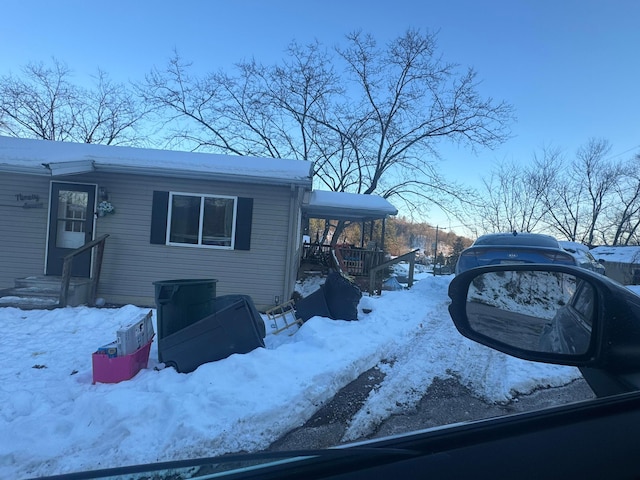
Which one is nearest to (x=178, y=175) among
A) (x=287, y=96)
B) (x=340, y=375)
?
(x=340, y=375)

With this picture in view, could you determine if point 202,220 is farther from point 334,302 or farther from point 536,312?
point 536,312

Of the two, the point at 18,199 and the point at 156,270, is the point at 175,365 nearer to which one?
the point at 156,270

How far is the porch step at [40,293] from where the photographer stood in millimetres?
7301

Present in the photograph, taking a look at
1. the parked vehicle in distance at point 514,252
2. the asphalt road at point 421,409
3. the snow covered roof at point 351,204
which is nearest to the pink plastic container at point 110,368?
the asphalt road at point 421,409

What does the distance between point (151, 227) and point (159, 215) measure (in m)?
0.32

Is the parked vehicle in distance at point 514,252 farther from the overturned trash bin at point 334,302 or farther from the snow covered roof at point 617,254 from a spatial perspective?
the snow covered roof at point 617,254

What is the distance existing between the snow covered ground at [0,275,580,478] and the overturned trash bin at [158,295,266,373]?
20 centimetres

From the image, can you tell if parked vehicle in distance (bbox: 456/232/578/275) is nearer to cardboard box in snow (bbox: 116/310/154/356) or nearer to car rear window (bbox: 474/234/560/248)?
car rear window (bbox: 474/234/560/248)

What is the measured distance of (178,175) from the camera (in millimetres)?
8258

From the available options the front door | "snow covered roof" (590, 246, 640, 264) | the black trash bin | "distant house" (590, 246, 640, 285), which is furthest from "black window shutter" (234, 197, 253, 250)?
"snow covered roof" (590, 246, 640, 264)

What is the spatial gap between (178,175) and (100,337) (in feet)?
11.9

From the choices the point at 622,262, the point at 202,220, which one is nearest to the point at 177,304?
the point at 202,220

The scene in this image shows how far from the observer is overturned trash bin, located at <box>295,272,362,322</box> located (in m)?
6.67

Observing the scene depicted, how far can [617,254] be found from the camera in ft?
92.0
